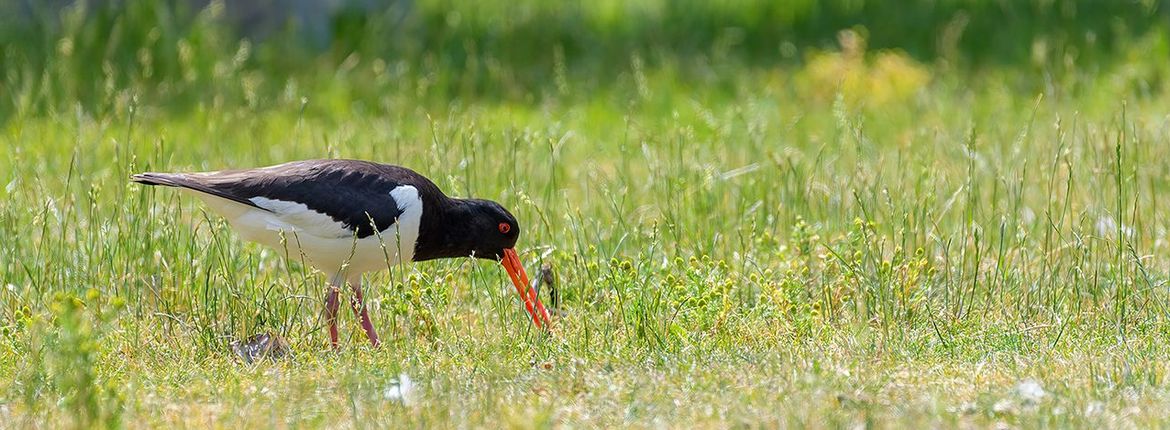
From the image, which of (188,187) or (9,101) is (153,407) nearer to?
(188,187)

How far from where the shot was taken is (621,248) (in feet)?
20.2

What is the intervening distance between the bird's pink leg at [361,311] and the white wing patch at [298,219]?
0.25 m

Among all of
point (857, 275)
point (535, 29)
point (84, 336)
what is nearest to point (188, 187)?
point (84, 336)

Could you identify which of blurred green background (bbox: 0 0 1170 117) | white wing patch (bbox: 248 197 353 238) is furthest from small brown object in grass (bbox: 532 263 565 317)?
blurred green background (bbox: 0 0 1170 117)

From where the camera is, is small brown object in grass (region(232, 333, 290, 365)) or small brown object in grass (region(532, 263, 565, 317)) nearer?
small brown object in grass (region(232, 333, 290, 365))

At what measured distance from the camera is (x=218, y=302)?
17.8 feet

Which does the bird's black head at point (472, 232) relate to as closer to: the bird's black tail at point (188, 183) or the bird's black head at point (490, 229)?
the bird's black head at point (490, 229)

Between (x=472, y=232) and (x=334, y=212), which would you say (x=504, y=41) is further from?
(x=334, y=212)

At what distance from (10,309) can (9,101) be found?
3.49 metres

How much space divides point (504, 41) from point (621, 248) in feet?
15.1

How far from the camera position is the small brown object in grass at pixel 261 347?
16.5 ft

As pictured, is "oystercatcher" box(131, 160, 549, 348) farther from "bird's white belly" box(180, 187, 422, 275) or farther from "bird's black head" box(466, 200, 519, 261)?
"bird's black head" box(466, 200, 519, 261)

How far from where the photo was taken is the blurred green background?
896 centimetres

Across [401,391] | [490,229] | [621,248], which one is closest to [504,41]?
[621,248]
